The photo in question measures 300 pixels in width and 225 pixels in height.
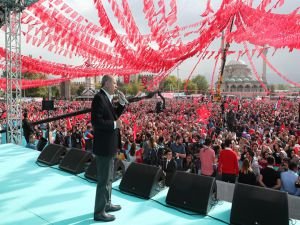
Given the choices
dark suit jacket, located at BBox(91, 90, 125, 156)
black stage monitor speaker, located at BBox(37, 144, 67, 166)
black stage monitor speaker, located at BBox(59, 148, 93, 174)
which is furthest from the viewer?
black stage monitor speaker, located at BBox(37, 144, 67, 166)

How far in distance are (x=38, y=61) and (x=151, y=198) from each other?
10.7m

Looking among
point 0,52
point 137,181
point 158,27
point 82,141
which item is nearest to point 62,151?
point 137,181

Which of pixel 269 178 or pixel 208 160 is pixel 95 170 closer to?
pixel 208 160

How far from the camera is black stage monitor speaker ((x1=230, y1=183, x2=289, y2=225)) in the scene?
3.04 metres

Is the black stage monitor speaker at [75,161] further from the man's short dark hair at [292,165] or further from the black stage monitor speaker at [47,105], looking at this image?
the black stage monitor speaker at [47,105]

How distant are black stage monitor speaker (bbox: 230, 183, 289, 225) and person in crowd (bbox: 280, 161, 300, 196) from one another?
95.8 inches

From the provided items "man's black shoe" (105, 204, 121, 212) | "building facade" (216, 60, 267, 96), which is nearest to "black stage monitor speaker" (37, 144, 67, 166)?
"man's black shoe" (105, 204, 121, 212)

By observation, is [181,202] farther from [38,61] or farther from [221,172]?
[38,61]

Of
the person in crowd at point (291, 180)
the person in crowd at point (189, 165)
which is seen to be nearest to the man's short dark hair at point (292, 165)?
the person in crowd at point (291, 180)

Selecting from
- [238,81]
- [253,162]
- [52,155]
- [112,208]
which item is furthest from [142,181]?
[238,81]

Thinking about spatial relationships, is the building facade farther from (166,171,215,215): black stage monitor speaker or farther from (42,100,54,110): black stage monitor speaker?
(166,171,215,215): black stage monitor speaker

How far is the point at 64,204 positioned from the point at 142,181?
110 centimetres

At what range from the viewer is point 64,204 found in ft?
12.6

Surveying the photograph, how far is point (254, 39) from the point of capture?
764cm
